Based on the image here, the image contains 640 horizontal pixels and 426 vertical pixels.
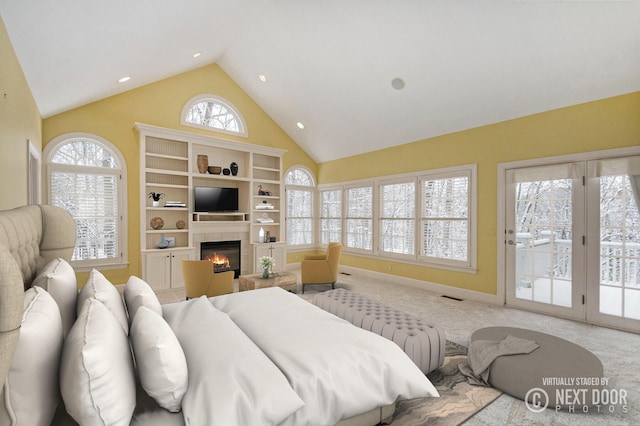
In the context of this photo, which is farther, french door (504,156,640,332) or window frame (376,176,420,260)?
window frame (376,176,420,260)

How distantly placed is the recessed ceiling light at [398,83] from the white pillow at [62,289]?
14.8 feet

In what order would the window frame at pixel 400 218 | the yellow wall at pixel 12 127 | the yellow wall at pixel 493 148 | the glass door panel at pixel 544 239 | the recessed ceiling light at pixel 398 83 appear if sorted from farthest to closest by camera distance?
the window frame at pixel 400 218 < the recessed ceiling light at pixel 398 83 < the glass door panel at pixel 544 239 < the yellow wall at pixel 493 148 < the yellow wall at pixel 12 127

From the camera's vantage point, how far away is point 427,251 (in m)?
5.48

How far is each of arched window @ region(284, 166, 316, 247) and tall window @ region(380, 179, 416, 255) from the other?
2125 mm

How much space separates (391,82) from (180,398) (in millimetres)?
4691

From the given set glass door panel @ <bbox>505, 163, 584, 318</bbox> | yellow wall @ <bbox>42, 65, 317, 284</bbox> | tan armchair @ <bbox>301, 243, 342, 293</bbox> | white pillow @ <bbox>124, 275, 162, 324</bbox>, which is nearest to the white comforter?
white pillow @ <bbox>124, 275, 162, 324</bbox>

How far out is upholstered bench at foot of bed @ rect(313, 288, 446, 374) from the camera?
2.37 m

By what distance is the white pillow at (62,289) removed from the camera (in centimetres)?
150

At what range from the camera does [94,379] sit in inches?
39.3

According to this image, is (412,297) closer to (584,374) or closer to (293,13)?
(584,374)

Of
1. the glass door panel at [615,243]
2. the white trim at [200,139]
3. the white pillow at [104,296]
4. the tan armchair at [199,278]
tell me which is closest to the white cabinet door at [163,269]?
the tan armchair at [199,278]

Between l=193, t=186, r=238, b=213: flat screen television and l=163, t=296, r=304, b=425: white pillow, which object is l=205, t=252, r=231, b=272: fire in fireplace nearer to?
l=193, t=186, r=238, b=213: flat screen television

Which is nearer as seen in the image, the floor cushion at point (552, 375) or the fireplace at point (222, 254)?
the floor cushion at point (552, 375)

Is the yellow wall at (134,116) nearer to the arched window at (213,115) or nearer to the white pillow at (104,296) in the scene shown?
the arched window at (213,115)
